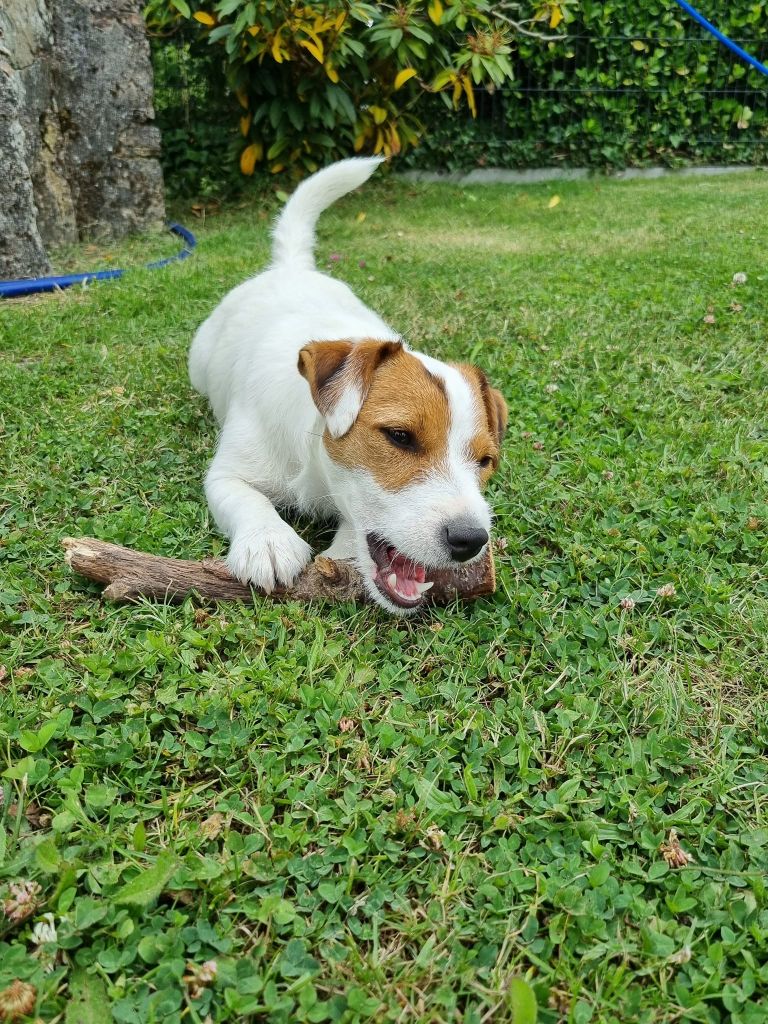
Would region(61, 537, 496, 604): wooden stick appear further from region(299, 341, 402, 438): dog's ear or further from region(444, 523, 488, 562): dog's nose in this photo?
region(299, 341, 402, 438): dog's ear

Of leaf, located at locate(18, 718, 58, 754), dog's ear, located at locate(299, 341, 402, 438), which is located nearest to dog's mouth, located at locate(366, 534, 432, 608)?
dog's ear, located at locate(299, 341, 402, 438)

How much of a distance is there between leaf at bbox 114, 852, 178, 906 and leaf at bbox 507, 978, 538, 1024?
69 centimetres

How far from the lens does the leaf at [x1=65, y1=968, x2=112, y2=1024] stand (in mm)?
1356

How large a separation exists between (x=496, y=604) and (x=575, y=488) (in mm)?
897

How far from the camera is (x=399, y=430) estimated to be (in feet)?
8.46

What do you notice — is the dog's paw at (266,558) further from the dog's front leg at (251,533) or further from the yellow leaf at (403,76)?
the yellow leaf at (403,76)

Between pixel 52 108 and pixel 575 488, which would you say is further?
pixel 52 108

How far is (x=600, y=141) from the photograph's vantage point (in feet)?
41.5

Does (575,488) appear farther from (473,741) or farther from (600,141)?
(600,141)

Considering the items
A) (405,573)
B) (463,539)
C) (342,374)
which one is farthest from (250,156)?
(463,539)

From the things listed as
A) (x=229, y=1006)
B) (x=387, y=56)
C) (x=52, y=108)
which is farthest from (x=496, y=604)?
(x=387, y=56)

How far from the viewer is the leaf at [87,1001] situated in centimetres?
136

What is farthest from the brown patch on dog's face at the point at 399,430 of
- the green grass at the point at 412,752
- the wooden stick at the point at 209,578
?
the green grass at the point at 412,752

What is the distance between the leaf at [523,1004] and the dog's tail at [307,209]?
4.30 meters
